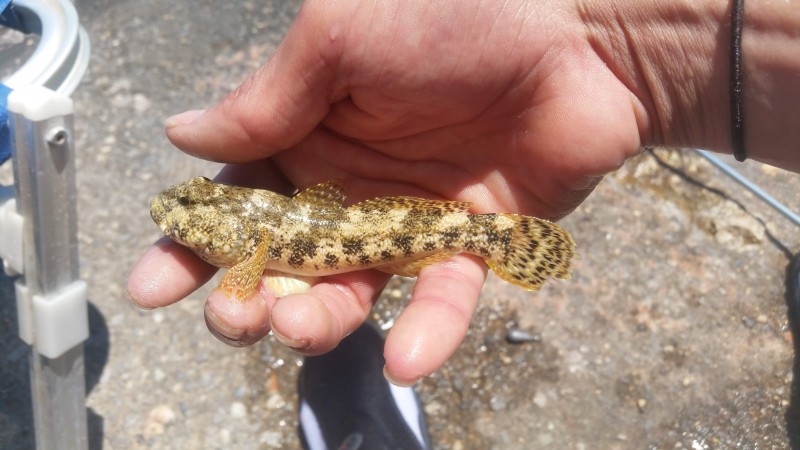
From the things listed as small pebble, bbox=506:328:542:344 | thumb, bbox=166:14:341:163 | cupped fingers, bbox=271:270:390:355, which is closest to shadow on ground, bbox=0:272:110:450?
thumb, bbox=166:14:341:163

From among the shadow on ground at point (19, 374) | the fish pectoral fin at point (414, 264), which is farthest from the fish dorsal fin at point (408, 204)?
the shadow on ground at point (19, 374)

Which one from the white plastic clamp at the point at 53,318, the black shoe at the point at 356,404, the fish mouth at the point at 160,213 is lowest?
the black shoe at the point at 356,404

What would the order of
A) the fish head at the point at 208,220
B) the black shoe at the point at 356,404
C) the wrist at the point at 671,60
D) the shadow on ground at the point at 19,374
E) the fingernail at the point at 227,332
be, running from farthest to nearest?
the black shoe at the point at 356,404, the shadow on ground at the point at 19,374, the fish head at the point at 208,220, the wrist at the point at 671,60, the fingernail at the point at 227,332

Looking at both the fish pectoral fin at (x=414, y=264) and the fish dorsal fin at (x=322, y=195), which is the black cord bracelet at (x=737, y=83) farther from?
the fish dorsal fin at (x=322, y=195)

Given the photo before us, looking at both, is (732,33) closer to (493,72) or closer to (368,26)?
(493,72)

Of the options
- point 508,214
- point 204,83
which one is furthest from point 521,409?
point 204,83

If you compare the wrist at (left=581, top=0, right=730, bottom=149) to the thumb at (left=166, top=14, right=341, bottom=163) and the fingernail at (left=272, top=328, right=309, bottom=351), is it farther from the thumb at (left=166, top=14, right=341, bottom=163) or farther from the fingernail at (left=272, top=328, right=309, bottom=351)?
the fingernail at (left=272, top=328, right=309, bottom=351)

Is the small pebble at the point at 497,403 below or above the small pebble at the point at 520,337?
below
